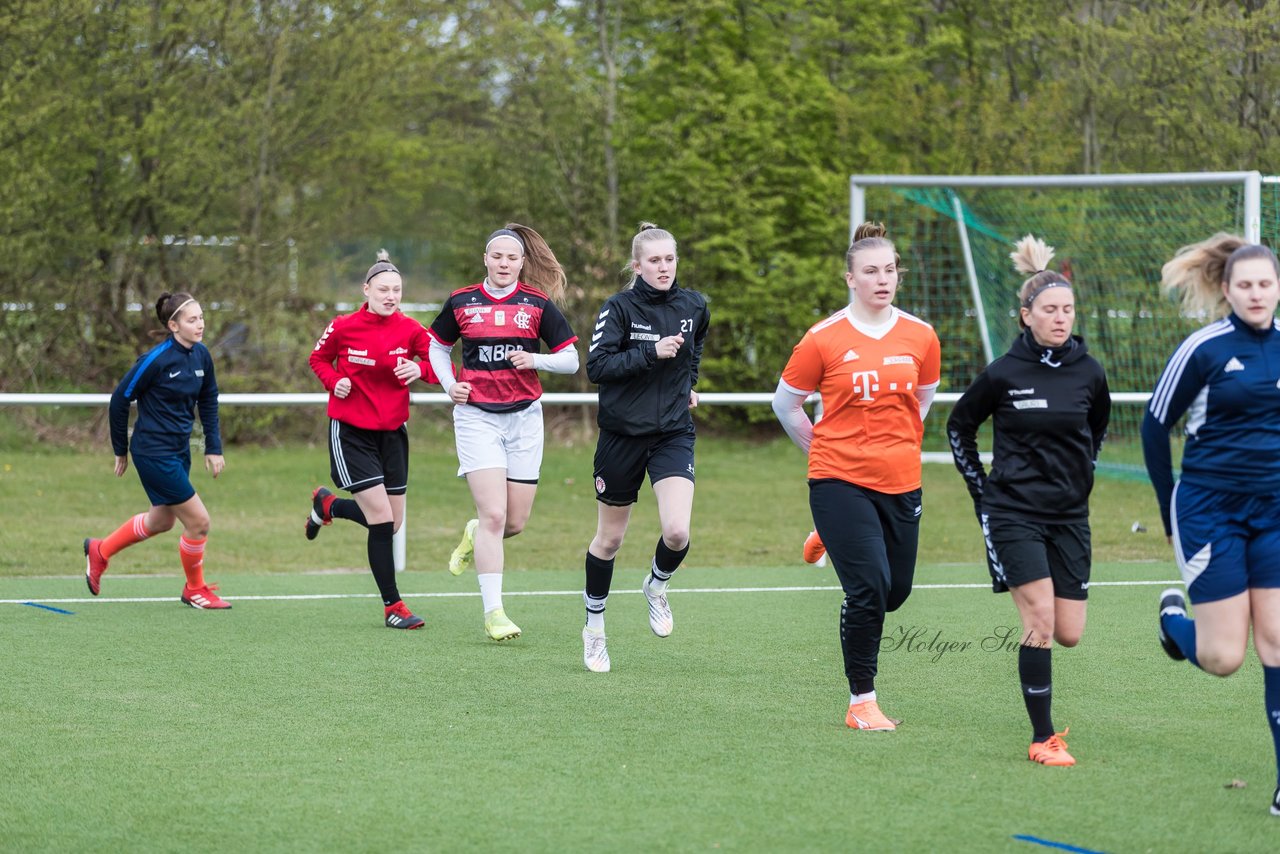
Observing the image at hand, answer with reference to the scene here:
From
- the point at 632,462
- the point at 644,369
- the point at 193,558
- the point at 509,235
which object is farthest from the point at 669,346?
the point at 193,558

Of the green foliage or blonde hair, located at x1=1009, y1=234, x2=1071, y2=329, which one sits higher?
the green foliage

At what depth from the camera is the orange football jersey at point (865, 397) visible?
5.82 metres

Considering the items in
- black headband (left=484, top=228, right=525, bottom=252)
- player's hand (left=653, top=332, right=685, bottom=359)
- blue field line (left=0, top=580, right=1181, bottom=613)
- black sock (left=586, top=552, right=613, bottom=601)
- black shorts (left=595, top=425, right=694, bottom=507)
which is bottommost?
blue field line (left=0, top=580, right=1181, bottom=613)

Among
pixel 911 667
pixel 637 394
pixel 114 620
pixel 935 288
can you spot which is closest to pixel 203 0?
pixel 935 288

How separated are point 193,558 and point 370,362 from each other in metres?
1.77

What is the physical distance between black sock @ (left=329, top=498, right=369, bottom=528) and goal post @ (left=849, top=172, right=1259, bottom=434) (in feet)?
22.2

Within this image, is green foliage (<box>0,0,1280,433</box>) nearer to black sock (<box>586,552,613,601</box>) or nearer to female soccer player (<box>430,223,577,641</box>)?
female soccer player (<box>430,223,577,641</box>)

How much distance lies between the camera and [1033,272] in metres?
5.74

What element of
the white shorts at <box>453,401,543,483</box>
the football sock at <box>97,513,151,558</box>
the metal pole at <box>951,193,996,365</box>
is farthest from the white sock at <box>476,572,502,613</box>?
A: the metal pole at <box>951,193,996,365</box>

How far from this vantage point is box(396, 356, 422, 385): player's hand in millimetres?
8086

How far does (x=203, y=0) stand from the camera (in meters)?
17.3

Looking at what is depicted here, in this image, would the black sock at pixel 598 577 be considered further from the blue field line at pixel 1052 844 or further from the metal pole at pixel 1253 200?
the metal pole at pixel 1253 200

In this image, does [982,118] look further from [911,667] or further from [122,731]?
[122,731]

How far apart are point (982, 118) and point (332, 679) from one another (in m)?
14.1
